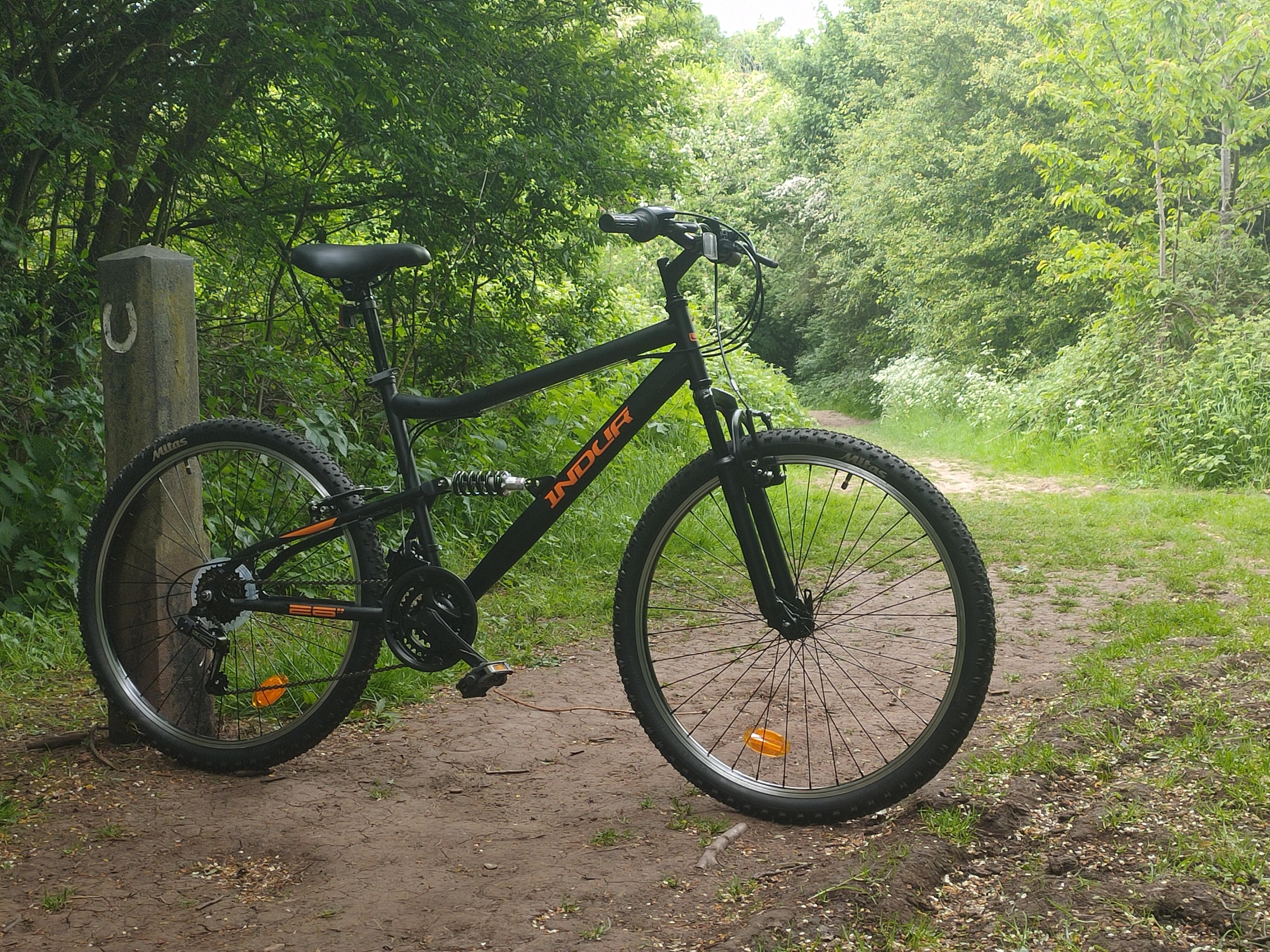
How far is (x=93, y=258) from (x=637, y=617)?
369 centimetres

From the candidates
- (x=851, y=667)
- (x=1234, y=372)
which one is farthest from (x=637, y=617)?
(x=1234, y=372)

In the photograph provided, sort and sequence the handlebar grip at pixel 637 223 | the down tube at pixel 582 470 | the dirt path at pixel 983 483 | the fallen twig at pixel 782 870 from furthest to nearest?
the dirt path at pixel 983 483 < the down tube at pixel 582 470 < the handlebar grip at pixel 637 223 < the fallen twig at pixel 782 870

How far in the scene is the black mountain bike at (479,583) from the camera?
2.45 metres

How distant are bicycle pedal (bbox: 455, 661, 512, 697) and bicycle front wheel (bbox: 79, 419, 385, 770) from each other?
27 cm

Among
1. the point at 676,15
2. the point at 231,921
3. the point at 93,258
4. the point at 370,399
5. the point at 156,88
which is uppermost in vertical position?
the point at 676,15

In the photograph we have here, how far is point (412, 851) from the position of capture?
2371mm

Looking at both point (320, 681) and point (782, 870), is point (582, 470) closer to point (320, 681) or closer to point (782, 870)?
point (320, 681)

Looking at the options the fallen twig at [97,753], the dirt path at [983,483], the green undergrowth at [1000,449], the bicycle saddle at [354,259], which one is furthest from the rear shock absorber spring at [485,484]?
the green undergrowth at [1000,449]

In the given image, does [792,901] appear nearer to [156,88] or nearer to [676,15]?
[156,88]

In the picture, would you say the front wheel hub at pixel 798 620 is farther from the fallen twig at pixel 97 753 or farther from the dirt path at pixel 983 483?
the dirt path at pixel 983 483

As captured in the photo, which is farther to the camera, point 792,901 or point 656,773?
point 656,773

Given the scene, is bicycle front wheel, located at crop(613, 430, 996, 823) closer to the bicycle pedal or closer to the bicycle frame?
the bicycle frame

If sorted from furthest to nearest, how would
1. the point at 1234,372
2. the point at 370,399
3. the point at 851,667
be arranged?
1. the point at 1234,372
2. the point at 370,399
3. the point at 851,667

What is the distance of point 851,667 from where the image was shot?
3646 mm
